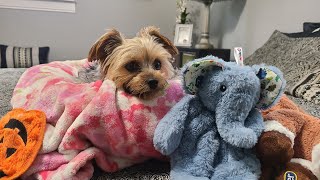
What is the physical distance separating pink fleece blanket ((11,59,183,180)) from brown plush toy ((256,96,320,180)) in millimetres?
266

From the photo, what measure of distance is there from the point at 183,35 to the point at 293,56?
204 cm

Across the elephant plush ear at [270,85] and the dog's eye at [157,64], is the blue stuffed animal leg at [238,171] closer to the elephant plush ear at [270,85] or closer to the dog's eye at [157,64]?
the elephant plush ear at [270,85]

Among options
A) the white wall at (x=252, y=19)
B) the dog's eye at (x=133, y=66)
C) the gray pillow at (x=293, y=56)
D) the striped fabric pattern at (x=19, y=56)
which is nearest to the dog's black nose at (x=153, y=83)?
the dog's eye at (x=133, y=66)

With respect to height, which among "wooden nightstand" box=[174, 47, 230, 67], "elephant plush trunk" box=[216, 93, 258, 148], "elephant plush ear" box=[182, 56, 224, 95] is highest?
"elephant plush ear" box=[182, 56, 224, 95]

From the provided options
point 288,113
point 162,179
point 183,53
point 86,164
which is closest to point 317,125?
point 288,113

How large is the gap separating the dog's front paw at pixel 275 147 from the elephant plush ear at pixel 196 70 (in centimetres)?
19

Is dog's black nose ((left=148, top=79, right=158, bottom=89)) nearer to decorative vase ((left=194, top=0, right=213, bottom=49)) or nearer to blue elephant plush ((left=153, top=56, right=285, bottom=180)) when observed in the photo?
blue elephant plush ((left=153, top=56, right=285, bottom=180))

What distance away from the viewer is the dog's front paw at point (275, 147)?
629mm

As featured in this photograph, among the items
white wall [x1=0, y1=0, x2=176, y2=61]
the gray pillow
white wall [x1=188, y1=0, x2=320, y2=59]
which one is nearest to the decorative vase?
white wall [x1=188, y1=0, x2=320, y2=59]

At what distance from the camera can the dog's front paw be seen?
0.63m

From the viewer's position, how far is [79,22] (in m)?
3.57

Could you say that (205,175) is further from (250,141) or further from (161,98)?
(161,98)

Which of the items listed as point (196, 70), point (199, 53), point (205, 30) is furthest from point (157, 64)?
point (205, 30)

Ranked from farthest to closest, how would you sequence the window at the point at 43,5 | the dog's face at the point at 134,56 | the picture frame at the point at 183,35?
the picture frame at the point at 183,35 < the window at the point at 43,5 < the dog's face at the point at 134,56
